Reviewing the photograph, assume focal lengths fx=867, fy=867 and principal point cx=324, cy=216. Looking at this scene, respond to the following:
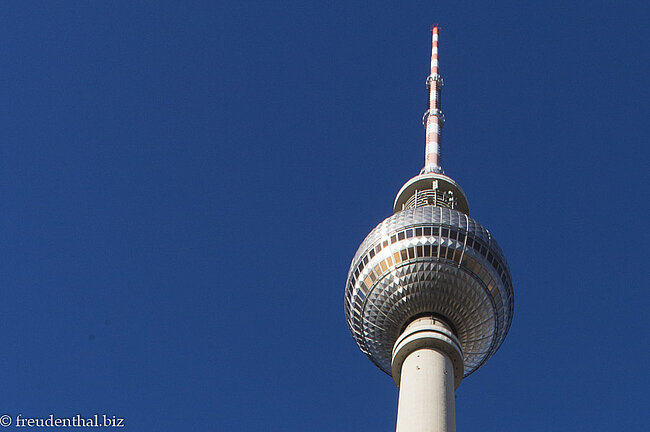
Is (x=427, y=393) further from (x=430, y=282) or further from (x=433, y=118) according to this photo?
(x=433, y=118)

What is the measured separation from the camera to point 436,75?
245 feet

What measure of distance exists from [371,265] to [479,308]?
7166 millimetres

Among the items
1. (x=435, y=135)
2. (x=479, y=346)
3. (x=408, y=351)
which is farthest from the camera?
(x=435, y=135)

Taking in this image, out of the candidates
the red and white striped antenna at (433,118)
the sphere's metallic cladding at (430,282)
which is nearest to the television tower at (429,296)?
the sphere's metallic cladding at (430,282)

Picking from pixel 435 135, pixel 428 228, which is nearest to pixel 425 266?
pixel 428 228

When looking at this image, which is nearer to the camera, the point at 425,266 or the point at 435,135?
the point at 425,266

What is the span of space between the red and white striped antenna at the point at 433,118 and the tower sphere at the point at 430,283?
10.7 meters

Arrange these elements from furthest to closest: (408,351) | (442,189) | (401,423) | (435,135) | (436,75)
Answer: (436,75), (435,135), (442,189), (408,351), (401,423)

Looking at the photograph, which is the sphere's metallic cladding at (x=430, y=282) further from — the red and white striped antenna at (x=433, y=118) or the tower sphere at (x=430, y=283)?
the red and white striped antenna at (x=433, y=118)

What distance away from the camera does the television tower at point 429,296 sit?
167ft

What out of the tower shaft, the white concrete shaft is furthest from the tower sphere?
the white concrete shaft

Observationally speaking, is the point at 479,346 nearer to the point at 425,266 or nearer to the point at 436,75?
the point at 425,266

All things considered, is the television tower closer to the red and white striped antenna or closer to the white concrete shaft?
the white concrete shaft

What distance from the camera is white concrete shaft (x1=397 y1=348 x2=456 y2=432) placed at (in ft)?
149
